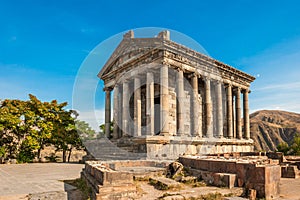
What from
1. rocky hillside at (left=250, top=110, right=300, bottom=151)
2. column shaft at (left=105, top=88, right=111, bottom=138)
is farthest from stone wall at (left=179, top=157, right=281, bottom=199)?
rocky hillside at (left=250, top=110, right=300, bottom=151)

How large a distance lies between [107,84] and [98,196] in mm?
22103

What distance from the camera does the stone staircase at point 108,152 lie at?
17719 mm

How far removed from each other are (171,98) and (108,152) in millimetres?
7310

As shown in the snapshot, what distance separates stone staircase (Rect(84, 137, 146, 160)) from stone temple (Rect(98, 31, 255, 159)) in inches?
21.1

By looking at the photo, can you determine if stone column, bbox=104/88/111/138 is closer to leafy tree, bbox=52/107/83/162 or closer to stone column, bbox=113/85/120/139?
stone column, bbox=113/85/120/139

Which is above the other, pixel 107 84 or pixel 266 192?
pixel 107 84

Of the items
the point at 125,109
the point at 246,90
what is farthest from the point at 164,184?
the point at 246,90

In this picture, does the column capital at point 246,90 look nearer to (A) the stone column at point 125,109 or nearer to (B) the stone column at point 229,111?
(B) the stone column at point 229,111

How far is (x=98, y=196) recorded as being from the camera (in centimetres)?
622

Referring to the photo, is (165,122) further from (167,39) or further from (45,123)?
(45,123)

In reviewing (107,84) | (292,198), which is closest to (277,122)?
(107,84)

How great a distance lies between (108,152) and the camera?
2012 centimetres

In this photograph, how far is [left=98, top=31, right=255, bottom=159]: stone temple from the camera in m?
19.3

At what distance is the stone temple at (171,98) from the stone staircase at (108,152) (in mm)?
536
